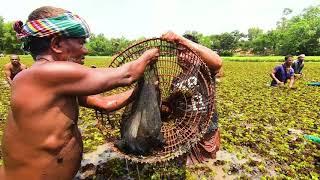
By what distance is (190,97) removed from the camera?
3156 mm

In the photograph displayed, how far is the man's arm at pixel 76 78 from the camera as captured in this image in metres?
2.03

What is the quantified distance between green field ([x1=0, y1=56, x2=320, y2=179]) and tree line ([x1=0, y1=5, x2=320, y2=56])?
3847 centimetres

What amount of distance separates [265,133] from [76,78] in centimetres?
485

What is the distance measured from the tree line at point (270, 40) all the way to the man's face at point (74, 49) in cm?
4436

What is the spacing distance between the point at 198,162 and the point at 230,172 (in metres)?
0.41

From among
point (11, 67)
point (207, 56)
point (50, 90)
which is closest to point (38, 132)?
point (50, 90)

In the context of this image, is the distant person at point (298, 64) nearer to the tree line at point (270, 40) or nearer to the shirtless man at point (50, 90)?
the shirtless man at point (50, 90)

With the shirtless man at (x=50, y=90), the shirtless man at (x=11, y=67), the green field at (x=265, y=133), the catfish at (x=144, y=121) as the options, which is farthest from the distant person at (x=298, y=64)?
the shirtless man at (x=50, y=90)

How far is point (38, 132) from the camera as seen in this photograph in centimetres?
212

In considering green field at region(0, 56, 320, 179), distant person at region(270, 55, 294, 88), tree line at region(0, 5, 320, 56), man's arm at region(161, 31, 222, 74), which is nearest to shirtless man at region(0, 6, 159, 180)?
man's arm at region(161, 31, 222, 74)

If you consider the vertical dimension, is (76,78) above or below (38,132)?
above

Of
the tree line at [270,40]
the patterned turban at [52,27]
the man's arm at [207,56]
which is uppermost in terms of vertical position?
the patterned turban at [52,27]

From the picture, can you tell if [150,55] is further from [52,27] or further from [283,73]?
[283,73]

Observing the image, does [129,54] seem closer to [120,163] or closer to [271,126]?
[120,163]
